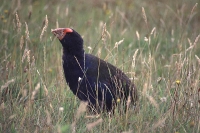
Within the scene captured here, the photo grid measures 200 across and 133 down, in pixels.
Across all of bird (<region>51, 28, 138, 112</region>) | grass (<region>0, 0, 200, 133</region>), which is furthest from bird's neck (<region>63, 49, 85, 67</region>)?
grass (<region>0, 0, 200, 133</region>)

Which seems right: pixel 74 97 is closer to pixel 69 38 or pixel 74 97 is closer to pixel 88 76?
pixel 88 76

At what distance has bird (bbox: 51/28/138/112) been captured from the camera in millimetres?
4914

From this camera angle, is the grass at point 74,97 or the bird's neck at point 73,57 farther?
the bird's neck at point 73,57

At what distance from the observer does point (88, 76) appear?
4.93m

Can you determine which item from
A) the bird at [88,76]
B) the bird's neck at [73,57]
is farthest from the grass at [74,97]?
the bird's neck at [73,57]

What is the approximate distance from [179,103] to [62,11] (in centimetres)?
488

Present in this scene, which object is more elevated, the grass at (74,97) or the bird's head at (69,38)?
the bird's head at (69,38)

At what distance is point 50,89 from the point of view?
17.8 ft

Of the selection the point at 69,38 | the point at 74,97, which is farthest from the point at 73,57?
the point at 74,97

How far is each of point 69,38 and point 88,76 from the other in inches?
19.2

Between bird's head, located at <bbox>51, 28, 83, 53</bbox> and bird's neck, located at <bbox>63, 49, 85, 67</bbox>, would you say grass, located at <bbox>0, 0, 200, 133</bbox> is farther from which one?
bird's neck, located at <bbox>63, 49, 85, 67</bbox>

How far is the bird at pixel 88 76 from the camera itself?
4.91 metres

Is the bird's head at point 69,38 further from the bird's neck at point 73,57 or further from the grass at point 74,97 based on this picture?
the grass at point 74,97

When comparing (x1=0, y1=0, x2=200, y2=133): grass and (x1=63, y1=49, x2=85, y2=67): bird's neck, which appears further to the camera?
(x1=63, y1=49, x2=85, y2=67): bird's neck
